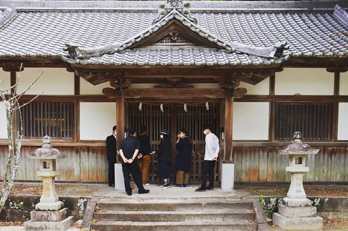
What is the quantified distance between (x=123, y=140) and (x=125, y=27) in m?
5.38

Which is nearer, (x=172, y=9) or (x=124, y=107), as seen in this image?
(x=172, y=9)

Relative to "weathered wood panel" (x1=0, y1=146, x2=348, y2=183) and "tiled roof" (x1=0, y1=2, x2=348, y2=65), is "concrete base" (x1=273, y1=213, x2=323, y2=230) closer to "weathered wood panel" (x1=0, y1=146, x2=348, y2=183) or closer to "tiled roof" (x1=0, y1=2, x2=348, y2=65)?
"weathered wood panel" (x1=0, y1=146, x2=348, y2=183)

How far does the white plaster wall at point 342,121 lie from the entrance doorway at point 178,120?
3979 mm

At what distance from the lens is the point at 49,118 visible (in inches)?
397

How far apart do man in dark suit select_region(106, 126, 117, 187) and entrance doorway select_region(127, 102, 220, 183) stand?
900mm

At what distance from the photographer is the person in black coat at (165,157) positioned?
9.24 metres

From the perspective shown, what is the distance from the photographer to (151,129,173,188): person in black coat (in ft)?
30.3

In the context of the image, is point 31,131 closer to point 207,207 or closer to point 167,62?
point 167,62

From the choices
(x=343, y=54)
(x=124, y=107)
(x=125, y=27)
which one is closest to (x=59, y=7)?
(x=125, y=27)

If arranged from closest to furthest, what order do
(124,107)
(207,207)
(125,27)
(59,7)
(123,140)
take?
(207,207)
(123,140)
(124,107)
(125,27)
(59,7)

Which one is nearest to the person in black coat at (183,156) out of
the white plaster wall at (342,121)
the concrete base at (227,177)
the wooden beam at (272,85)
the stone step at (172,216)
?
the concrete base at (227,177)

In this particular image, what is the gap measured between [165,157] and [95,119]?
8.95ft

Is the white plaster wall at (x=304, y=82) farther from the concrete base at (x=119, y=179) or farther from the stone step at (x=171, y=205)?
the concrete base at (x=119, y=179)

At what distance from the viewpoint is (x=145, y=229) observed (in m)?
7.45
